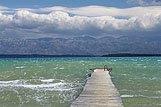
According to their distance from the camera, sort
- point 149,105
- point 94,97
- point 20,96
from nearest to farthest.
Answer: point 94,97 → point 149,105 → point 20,96

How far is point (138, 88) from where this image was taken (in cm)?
4262

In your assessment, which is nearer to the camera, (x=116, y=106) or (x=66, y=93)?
(x=116, y=106)

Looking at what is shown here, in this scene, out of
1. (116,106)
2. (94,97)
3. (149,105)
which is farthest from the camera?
(149,105)

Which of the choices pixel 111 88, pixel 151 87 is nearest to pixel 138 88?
pixel 151 87

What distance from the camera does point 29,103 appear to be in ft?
106

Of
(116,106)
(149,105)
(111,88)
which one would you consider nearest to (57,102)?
(111,88)

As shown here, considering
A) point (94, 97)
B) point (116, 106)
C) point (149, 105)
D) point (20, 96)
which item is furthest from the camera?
point (20, 96)

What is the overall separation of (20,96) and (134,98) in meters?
8.10

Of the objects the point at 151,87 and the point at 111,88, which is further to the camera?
the point at 151,87

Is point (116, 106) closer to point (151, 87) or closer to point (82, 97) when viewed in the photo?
point (82, 97)

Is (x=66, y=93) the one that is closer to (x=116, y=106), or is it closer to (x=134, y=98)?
(x=134, y=98)

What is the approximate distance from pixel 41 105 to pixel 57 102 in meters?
1.76

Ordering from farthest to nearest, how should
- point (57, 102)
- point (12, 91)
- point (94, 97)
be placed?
point (12, 91) → point (57, 102) → point (94, 97)

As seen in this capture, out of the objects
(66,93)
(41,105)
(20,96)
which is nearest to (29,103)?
(41,105)
